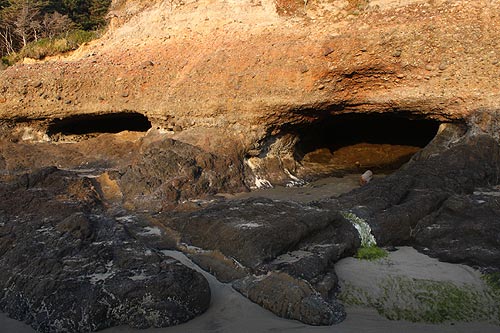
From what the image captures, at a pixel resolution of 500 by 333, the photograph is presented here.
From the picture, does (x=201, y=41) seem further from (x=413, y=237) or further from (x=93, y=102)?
(x=413, y=237)

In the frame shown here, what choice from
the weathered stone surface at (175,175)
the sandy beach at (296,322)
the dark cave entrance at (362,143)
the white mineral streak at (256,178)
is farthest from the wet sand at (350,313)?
the dark cave entrance at (362,143)

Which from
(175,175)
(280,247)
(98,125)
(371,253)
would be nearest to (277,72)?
(175,175)

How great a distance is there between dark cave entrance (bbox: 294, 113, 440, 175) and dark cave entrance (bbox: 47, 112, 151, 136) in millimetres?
4045

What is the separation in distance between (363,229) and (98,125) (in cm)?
779

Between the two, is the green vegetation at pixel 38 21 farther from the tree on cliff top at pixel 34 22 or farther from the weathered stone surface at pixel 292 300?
the weathered stone surface at pixel 292 300

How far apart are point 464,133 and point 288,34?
13.3 ft

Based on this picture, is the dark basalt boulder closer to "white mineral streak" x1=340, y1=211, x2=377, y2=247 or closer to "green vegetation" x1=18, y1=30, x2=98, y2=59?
"white mineral streak" x1=340, y1=211, x2=377, y2=247

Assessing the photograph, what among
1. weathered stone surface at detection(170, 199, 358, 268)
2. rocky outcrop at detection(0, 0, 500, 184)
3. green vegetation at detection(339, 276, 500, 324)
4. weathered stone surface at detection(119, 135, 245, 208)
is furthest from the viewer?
rocky outcrop at detection(0, 0, 500, 184)

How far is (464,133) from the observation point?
8422 mm

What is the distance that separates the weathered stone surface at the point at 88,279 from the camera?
13.2 feet

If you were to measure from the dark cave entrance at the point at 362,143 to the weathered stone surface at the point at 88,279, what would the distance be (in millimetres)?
6260

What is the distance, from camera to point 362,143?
12141 mm

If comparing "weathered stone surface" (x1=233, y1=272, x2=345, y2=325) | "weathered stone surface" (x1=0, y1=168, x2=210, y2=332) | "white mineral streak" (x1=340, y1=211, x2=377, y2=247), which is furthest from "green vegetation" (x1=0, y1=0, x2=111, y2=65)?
"weathered stone surface" (x1=233, y1=272, x2=345, y2=325)

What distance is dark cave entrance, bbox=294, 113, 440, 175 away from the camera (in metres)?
11.0
